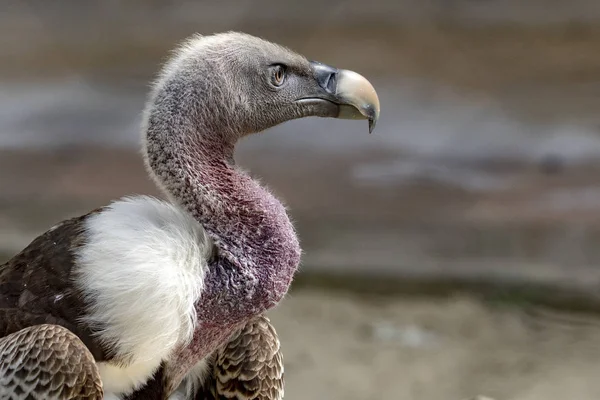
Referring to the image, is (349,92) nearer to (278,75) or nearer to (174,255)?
(278,75)

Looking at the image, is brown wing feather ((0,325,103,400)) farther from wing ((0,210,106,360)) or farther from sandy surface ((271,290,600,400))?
sandy surface ((271,290,600,400))

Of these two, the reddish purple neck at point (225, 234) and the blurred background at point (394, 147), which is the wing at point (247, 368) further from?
the blurred background at point (394, 147)

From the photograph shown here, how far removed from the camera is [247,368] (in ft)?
9.02

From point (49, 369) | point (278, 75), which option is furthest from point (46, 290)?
point (278, 75)

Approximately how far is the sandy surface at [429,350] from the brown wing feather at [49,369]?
2.47 m

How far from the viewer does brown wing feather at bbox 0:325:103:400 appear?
2.24 meters

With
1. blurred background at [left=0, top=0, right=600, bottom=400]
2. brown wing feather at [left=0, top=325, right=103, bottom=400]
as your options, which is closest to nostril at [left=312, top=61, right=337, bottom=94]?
brown wing feather at [left=0, top=325, right=103, bottom=400]

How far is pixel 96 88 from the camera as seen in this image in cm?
675

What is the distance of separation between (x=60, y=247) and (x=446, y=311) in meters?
3.40

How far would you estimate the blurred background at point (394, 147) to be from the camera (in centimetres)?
572

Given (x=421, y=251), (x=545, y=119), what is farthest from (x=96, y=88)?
(x=545, y=119)

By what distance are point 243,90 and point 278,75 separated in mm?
121

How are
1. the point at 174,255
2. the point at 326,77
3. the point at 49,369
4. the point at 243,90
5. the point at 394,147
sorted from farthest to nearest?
the point at 394,147
the point at 326,77
the point at 243,90
the point at 174,255
the point at 49,369

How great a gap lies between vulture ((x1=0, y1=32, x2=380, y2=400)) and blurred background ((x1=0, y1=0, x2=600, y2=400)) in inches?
115
